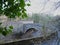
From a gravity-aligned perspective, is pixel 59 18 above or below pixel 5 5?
below

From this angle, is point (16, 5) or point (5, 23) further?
point (5, 23)

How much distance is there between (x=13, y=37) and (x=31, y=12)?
0.54m

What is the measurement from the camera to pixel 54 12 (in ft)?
8.14

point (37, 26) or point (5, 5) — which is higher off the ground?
point (5, 5)

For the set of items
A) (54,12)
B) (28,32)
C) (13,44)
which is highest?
(54,12)

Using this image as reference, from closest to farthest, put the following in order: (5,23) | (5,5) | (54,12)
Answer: (5,5) → (5,23) → (54,12)

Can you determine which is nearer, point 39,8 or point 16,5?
point 16,5

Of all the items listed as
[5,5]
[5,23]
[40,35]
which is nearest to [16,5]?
[5,5]

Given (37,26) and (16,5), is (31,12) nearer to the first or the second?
(37,26)

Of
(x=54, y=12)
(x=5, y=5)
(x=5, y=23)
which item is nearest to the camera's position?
(x=5, y=5)

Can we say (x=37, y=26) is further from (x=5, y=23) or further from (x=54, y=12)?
(x=5, y=23)

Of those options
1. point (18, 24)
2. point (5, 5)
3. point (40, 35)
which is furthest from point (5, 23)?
point (5, 5)

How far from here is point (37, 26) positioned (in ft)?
8.07

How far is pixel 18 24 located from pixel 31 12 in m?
0.31
